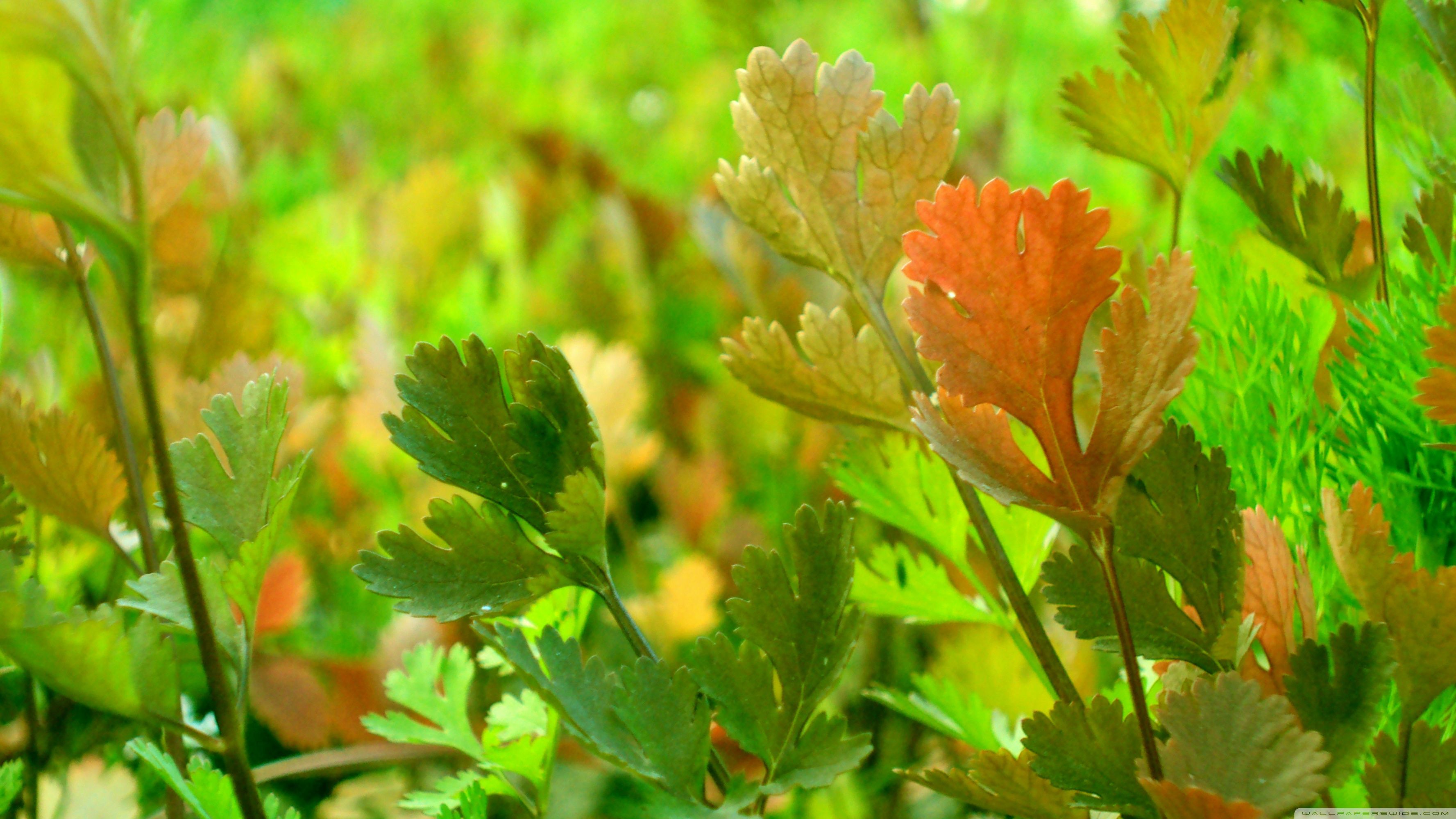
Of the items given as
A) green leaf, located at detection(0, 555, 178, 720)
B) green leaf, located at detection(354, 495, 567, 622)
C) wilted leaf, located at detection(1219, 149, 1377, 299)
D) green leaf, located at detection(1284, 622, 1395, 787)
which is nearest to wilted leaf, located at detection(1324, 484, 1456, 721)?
green leaf, located at detection(1284, 622, 1395, 787)

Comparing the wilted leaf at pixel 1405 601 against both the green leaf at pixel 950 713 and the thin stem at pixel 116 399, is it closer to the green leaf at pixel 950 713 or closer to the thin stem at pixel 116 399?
the green leaf at pixel 950 713

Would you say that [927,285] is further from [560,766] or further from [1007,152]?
[1007,152]

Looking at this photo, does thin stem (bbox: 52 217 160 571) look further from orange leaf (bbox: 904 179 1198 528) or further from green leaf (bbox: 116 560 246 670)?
orange leaf (bbox: 904 179 1198 528)

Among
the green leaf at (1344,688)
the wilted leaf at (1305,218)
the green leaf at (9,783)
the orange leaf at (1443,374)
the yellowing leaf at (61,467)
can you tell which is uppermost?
the wilted leaf at (1305,218)

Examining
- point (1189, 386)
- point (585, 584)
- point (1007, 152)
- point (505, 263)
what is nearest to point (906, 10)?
point (1007, 152)

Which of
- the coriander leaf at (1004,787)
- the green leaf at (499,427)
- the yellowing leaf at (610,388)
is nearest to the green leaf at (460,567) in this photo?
the green leaf at (499,427)

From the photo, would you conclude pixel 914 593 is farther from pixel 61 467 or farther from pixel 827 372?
pixel 61 467

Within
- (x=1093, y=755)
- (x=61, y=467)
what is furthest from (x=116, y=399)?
(x=1093, y=755)
